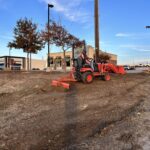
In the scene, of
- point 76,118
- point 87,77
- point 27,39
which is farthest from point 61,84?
point 27,39

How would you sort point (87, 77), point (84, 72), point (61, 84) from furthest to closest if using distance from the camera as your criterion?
point (84, 72) < point (87, 77) < point (61, 84)

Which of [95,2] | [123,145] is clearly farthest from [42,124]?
[95,2]

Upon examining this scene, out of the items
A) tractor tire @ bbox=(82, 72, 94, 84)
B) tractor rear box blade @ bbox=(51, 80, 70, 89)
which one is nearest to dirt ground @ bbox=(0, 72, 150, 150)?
tractor rear box blade @ bbox=(51, 80, 70, 89)

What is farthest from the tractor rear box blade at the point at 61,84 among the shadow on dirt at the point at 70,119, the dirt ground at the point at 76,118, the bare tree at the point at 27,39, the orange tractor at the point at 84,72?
the bare tree at the point at 27,39

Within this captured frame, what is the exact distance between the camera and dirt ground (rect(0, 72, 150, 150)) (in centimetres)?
709

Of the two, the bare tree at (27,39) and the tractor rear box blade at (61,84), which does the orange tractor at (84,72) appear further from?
the bare tree at (27,39)

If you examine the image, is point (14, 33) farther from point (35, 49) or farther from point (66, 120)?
point (66, 120)

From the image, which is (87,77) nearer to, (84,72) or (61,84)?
(84,72)

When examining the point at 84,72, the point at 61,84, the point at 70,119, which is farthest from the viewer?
the point at 84,72

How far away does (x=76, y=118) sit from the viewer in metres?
8.88

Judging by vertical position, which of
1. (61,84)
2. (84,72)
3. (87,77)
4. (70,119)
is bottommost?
(70,119)

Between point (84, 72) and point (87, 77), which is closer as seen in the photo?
point (87, 77)

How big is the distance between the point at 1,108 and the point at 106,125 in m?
4.55

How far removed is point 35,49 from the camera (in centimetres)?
3669
